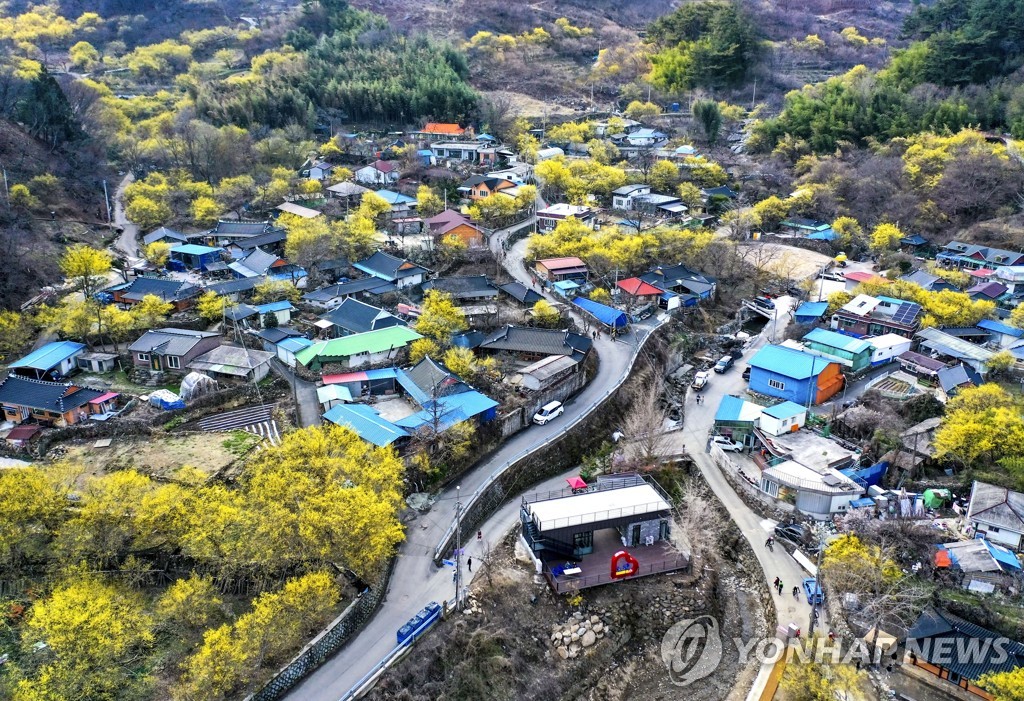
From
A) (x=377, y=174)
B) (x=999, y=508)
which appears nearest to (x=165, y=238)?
(x=377, y=174)

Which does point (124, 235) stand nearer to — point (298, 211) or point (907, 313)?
point (298, 211)

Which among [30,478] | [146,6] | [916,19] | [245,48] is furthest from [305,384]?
[146,6]

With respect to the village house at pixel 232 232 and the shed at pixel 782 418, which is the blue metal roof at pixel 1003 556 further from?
the village house at pixel 232 232

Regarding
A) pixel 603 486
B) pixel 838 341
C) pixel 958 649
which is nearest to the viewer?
pixel 958 649

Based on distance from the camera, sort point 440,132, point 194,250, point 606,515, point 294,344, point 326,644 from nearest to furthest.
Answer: point 326,644 < point 606,515 < point 294,344 < point 194,250 < point 440,132

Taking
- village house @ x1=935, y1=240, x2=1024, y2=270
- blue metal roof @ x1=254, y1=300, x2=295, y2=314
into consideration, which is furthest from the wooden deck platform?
village house @ x1=935, y1=240, x2=1024, y2=270

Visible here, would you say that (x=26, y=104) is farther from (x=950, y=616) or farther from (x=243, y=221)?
(x=950, y=616)

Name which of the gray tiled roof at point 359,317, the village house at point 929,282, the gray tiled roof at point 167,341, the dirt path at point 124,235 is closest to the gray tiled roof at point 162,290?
the gray tiled roof at point 167,341
